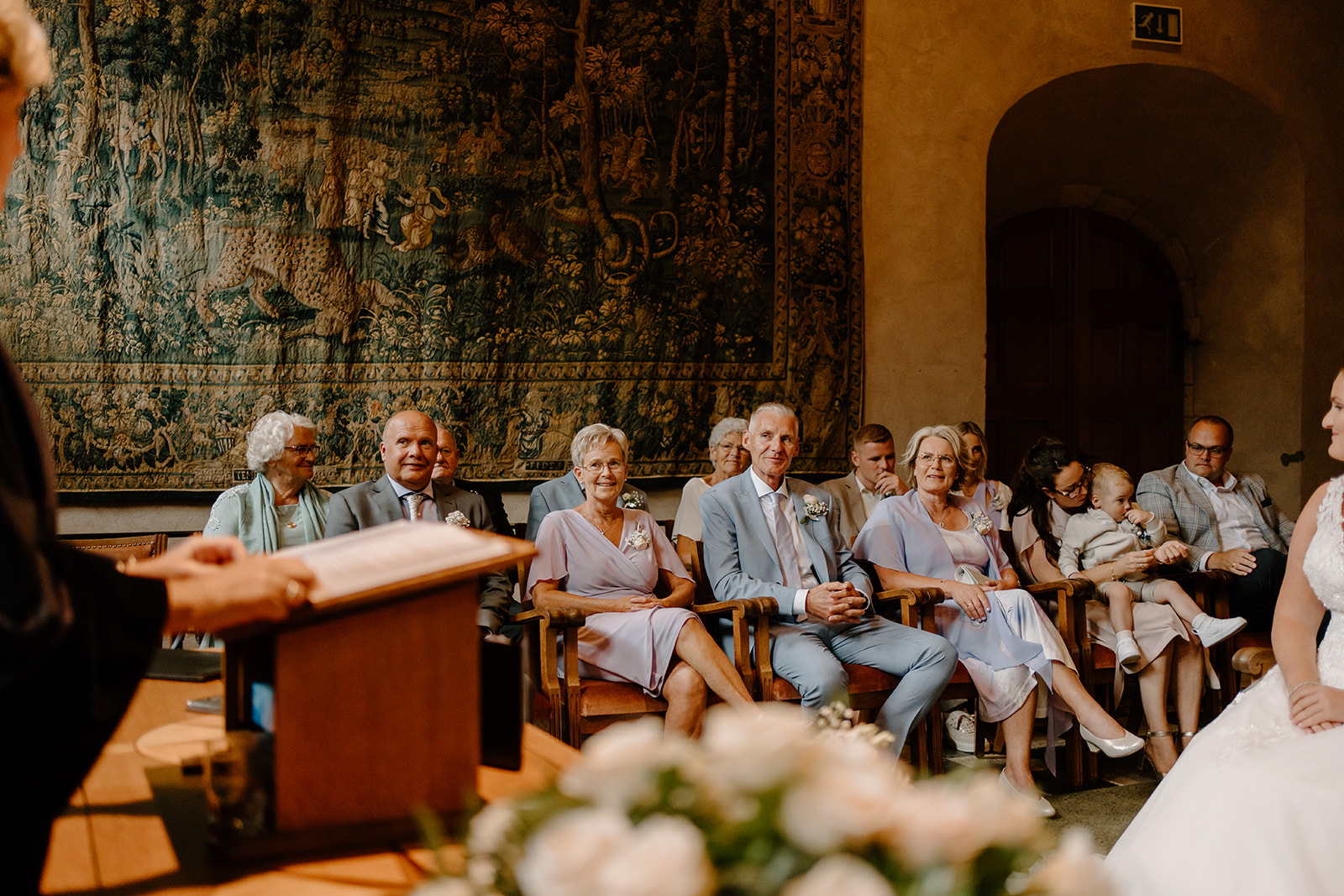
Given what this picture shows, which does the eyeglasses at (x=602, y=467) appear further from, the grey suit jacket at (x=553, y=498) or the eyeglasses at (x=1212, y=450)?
the eyeglasses at (x=1212, y=450)

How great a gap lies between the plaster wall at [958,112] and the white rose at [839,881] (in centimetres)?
591

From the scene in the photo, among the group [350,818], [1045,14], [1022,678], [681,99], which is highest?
[1045,14]

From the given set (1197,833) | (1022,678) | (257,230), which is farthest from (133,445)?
(1197,833)

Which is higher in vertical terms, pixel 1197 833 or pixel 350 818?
pixel 350 818

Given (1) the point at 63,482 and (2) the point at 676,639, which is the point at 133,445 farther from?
(2) the point at 676,639

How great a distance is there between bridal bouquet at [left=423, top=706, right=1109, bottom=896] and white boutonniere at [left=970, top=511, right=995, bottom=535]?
419 centimetres

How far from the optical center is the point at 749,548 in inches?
174

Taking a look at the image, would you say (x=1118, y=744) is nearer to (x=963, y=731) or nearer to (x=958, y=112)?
(x=963, y=731)

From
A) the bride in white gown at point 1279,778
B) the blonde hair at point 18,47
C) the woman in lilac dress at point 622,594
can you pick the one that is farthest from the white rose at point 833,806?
the woman in lilac dress at point 622,594

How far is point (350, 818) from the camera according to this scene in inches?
45.9

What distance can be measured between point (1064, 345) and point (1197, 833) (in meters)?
6.42

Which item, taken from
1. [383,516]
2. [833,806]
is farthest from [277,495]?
[833,806]

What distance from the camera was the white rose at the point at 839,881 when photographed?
1.93 ft

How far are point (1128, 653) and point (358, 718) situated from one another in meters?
4.11
